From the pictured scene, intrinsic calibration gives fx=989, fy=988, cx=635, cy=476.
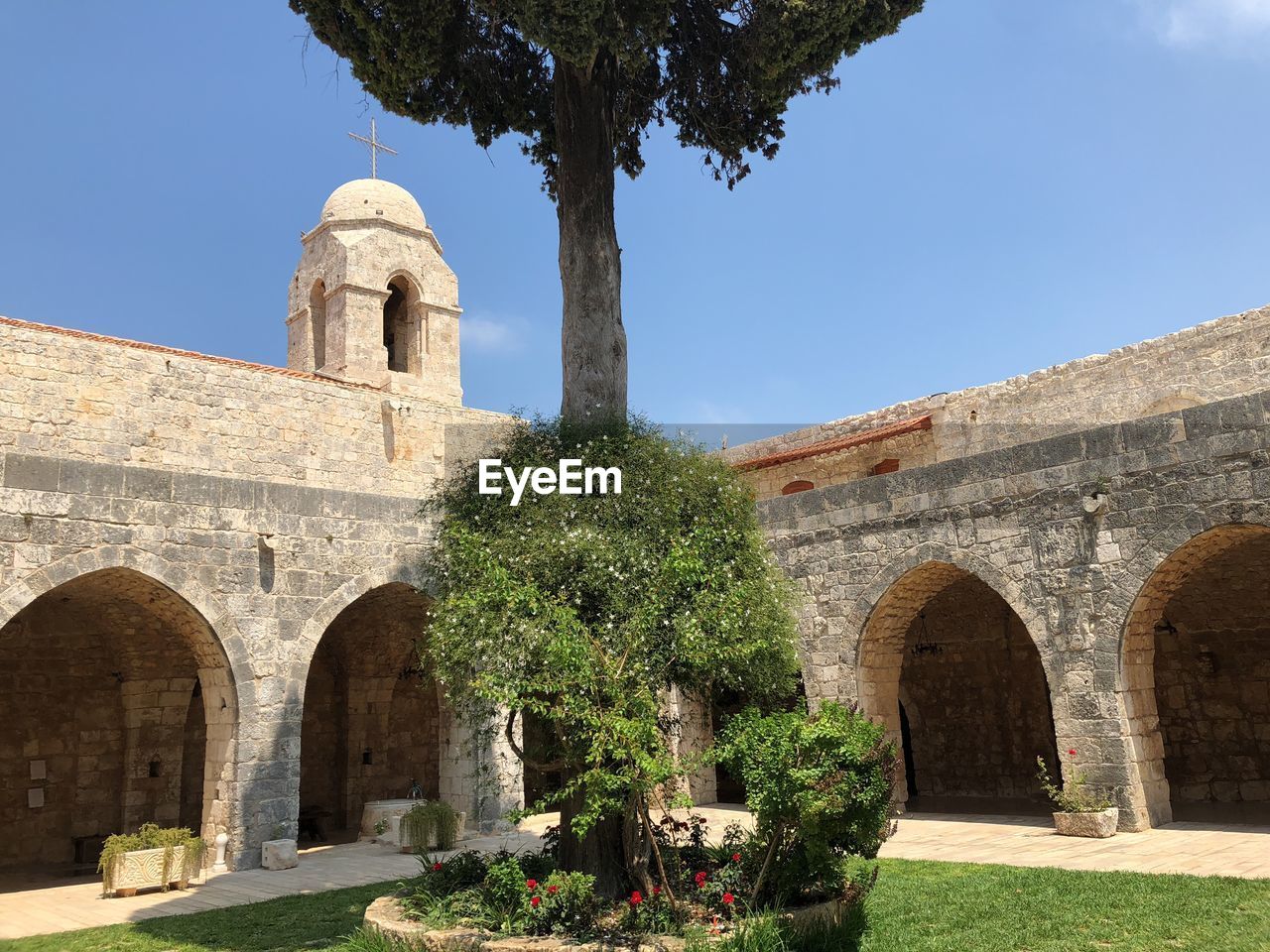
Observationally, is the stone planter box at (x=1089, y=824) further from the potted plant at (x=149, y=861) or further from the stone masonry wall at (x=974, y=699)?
the potted plant at (x=149, y=861)

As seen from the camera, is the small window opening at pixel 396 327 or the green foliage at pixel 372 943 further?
the small window opening at pixel 396 327

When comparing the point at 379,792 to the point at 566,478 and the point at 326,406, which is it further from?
the point at 566,478

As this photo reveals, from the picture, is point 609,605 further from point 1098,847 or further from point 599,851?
point 1098,847

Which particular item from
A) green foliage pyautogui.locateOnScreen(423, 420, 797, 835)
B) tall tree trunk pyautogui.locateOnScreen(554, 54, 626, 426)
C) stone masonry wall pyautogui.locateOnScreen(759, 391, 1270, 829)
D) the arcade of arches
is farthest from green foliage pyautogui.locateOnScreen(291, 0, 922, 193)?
the arcade of arches

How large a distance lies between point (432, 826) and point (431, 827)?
0.02m

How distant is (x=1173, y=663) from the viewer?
11898 millimetres

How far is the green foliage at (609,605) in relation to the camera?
5297 mm

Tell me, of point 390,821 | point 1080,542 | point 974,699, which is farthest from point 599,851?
point 974,699

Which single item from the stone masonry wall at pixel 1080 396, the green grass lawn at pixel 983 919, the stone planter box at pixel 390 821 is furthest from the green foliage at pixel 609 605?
the stone masonry wall at pixel 1080 396

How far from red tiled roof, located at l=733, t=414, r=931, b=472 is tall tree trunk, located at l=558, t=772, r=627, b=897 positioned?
10.2 metres

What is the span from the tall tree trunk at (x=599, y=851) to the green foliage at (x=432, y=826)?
15.2 feet

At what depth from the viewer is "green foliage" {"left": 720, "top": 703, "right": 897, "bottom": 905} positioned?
5117 millimetres

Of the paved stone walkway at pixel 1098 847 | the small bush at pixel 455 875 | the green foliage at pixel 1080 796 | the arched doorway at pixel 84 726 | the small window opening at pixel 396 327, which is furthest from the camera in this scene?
the small window opening at pixel 396 327

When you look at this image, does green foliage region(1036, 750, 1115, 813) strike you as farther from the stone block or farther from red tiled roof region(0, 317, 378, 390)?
red tiled roof region(0, 317, 378, 390)
